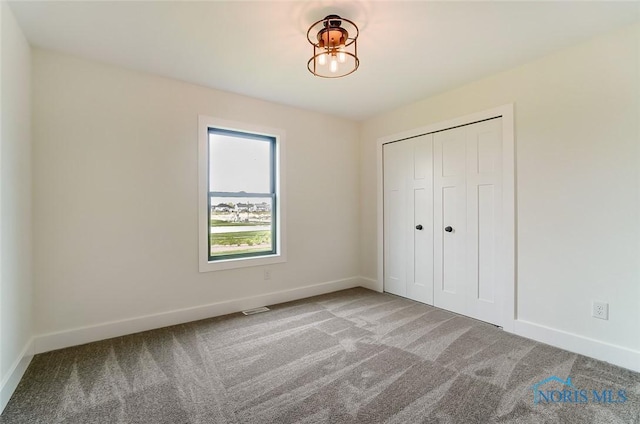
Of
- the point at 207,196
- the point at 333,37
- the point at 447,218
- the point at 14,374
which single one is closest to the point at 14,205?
the point at 14,374

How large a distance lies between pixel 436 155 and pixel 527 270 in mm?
1517

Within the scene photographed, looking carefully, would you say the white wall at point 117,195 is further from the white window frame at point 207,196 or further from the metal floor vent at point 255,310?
the metal floor vent at point 255,310

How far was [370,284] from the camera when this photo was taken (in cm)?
436

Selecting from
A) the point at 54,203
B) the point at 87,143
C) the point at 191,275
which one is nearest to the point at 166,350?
the point at 191,275

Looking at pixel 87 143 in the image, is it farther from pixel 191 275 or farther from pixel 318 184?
pixel 318 184

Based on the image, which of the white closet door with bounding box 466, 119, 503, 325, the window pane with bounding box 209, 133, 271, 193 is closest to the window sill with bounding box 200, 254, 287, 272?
the window pane with bounding box 209, 133, 271, 193

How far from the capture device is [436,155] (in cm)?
350

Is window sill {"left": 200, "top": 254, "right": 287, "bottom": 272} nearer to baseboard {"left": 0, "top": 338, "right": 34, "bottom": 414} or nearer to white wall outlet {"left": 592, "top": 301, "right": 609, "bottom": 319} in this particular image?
baseboard {"left": 0, "top": 338, "right": 34, "bottom": 414}

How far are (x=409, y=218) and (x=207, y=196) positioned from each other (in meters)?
2.45

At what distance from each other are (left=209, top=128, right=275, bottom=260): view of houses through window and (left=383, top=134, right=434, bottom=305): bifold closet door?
158 cm

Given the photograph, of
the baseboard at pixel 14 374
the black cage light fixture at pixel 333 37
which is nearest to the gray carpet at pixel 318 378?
the baseboard at pixel 14 374

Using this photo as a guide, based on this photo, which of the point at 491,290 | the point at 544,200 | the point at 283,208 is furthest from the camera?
the point at 283,208

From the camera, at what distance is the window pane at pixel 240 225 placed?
3.38 metres

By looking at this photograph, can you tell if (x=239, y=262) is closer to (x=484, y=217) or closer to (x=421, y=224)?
(x=421, y=224)
